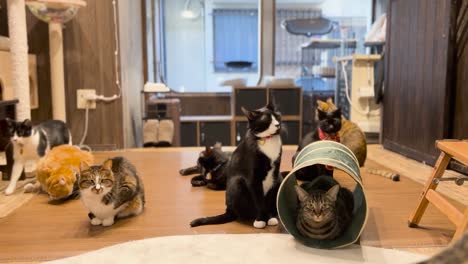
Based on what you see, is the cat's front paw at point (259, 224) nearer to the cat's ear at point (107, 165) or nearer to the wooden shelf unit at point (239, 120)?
the cat's ear at point (107, 165)

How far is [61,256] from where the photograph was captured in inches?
57.4

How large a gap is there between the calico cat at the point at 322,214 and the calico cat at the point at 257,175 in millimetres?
195

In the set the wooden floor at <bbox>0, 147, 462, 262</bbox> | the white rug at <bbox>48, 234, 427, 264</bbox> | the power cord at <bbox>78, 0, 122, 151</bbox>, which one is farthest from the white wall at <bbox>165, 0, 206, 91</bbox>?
the white rug at <bbox>48, 234, 427, 264</bbox>

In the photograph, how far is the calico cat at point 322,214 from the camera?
1.45 meters

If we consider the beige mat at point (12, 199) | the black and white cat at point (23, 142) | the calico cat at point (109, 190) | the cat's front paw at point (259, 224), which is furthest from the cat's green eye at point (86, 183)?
the black and white cat at point (23, 142)

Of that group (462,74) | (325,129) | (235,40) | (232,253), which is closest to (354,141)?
(325,129)

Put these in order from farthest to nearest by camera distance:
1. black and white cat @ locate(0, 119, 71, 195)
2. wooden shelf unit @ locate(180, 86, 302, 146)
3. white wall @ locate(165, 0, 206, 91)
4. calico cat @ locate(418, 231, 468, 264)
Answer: white wall @ locate(165, 0, 206, 91) → wooden shelf unit @ locate(180, 86, 302, 146) → black and white cat @ locate(0, 119, 71, 195) → calico cat @ locate(418, 231, 468, 264)

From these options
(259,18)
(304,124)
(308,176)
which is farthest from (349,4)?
(308,176)

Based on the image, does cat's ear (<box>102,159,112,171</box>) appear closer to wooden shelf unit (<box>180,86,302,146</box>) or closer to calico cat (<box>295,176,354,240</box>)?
calico cat (<box>295,176,354,240</box>)

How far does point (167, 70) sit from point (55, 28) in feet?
10.1

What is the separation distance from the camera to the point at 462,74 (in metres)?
2.52

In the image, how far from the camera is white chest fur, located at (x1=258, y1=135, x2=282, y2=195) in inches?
66.2

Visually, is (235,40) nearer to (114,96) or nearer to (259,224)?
(114,96)

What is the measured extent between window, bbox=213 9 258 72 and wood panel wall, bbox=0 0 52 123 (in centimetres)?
320
